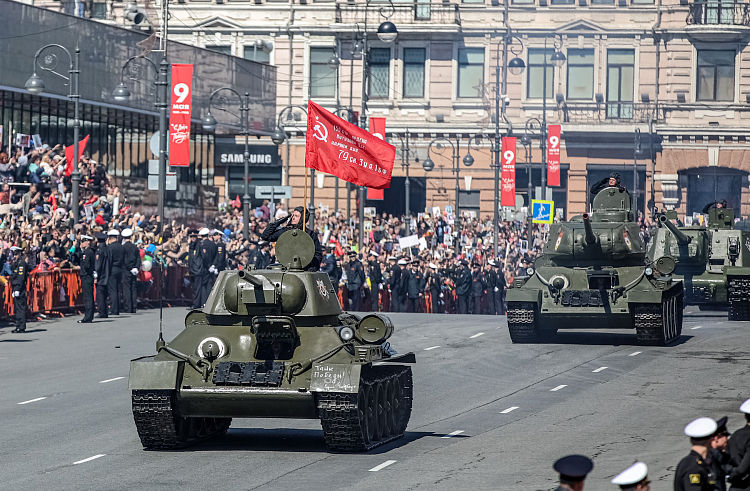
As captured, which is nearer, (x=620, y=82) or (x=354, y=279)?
(x=354, y=279)

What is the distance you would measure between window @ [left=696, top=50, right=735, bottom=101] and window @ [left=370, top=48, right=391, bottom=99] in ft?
42.3

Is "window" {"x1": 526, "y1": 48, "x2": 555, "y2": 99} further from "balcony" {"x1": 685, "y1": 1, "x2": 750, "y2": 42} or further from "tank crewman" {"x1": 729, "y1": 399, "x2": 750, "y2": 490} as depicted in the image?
"tank crewman" {"x1": 729, "y1": 399, "x2": 750, "y2": 490}

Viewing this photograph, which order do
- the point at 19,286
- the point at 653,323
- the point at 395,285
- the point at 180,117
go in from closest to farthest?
the point at 653,323, the point at 19,286, the point at 180,117, the point at 395,285

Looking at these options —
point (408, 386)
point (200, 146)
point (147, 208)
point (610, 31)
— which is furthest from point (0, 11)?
point (610, 31)

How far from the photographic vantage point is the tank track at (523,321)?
2436 cm

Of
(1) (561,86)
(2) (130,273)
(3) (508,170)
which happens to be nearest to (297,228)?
(2) (130,273)

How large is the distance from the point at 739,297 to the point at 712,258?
3.22 metres

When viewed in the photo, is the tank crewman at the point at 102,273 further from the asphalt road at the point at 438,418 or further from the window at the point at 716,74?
the window at the point at 716,74

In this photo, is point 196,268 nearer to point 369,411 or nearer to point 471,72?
point 369,411

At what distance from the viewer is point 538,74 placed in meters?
53.3

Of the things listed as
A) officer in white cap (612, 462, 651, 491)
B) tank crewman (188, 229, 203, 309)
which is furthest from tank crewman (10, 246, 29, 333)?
officer in white cap (612, 462, 651, 491)

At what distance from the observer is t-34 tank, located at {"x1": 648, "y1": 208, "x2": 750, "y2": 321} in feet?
98.0

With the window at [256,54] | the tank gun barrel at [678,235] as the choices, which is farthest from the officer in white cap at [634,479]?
the window at [256,54]

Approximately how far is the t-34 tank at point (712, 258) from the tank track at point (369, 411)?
16.3m
